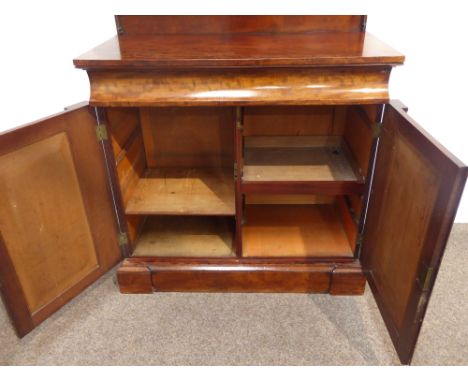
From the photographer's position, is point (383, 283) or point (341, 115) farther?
point (341, 115)

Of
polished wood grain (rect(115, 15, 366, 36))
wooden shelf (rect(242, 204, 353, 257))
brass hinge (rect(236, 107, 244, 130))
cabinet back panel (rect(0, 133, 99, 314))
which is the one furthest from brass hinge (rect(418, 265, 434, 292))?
cabinet back panel (rect(0, 133, 99, 314))

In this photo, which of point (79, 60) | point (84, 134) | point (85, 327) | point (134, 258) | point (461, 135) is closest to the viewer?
point (79, 60)

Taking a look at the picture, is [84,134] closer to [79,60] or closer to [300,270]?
[79,60]

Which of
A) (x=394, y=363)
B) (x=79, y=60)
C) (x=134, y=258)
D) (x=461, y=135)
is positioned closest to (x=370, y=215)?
(x=394, y=363)

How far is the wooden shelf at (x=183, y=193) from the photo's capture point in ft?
4.75

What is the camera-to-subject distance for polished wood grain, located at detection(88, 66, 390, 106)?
111 centimetres

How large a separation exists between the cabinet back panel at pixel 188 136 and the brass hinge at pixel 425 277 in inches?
38.6

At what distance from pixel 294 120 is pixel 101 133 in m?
0.80

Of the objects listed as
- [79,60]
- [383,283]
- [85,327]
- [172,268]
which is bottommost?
[85,327]

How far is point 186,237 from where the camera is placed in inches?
65.1

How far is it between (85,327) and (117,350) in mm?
184

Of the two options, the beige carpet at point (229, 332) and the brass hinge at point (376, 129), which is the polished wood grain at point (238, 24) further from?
the beige carpet at point (229, 332)

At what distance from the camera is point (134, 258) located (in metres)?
1.53

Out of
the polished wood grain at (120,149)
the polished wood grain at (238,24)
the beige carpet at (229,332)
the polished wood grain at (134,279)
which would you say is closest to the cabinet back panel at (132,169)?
the polished wood grain at (120,149)
